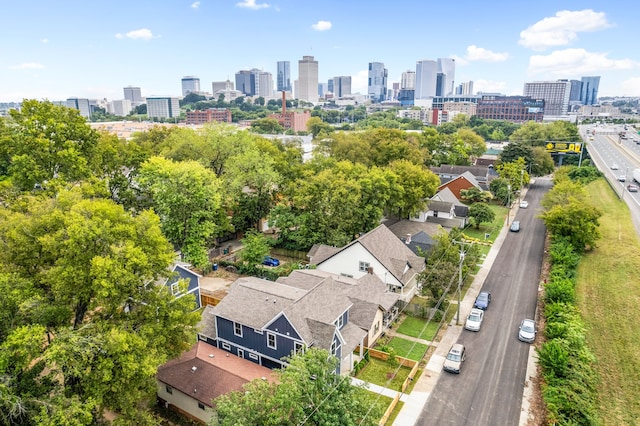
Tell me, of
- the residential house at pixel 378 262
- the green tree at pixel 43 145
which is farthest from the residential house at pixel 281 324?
the green tree at pixel 43 145

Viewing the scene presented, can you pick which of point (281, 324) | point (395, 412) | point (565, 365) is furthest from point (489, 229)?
point (281, 324)

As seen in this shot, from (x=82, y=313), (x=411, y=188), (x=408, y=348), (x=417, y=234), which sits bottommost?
(x=408, y=348)

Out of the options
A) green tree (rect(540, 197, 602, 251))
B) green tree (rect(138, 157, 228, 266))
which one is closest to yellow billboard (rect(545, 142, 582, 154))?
green tree (rect(540, 197, 602, 251))

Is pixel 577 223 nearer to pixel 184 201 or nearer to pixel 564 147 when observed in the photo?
pixel 184 201

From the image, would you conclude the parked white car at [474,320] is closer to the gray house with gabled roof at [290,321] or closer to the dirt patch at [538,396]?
the dirt patch at [538,396]

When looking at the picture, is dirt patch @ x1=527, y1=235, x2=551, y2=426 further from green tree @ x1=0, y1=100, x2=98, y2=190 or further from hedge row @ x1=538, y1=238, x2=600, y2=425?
green tree @ x1=0, y1=100, x2=98, y2=190

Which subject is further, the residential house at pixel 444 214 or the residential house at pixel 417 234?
the residential house at pixel 444 214
